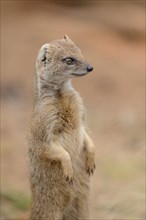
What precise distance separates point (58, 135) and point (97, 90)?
3295 mm

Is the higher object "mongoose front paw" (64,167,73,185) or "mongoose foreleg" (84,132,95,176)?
"mongoose foreleg" (84,132,95,176)

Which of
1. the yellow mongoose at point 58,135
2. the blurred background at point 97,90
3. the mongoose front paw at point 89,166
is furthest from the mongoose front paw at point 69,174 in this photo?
the blurred background at point 97,90

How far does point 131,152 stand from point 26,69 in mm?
2113

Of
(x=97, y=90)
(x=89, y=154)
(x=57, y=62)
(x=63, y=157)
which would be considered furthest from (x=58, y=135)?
(x=97, y=90)

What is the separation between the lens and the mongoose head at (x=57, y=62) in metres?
4.18

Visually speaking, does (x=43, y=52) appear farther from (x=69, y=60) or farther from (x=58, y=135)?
(x=58, y=135)

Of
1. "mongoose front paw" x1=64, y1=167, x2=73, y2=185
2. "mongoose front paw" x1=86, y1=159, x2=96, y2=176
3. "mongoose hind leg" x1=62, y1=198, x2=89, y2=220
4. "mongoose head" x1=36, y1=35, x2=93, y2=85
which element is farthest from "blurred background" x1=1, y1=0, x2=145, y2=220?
"mongoose head" x1=36, y1=35, x2=93, y2=85

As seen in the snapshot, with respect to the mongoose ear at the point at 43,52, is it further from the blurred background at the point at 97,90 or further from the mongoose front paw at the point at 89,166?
the blurred background at the point at 97,90

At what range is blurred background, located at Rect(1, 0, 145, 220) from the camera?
5.38 metres

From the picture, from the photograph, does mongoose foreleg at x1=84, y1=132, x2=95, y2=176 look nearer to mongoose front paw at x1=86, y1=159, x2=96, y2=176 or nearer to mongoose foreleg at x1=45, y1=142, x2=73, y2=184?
mongoose front paw at x1=86, y1=159, x2=96, y2=176

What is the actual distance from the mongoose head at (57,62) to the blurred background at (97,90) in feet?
3.04

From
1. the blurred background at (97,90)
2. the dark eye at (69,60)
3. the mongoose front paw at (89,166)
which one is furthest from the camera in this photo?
the blurred background at (97,90)

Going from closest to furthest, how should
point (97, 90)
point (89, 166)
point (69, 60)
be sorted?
point (69, 60) < point (89, 166) < point (97, 90)

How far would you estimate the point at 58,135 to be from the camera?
426cm
